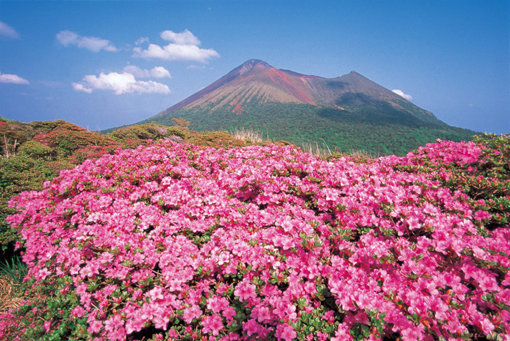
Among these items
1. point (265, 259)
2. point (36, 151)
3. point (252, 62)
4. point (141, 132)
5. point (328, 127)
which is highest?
point (252, 62)

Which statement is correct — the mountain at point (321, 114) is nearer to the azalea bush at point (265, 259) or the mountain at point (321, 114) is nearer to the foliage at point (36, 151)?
the azalea bush at point (265, 259)

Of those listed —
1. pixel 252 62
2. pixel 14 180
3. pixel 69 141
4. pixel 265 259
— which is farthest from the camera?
pixel 252 62

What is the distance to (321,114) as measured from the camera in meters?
28.8

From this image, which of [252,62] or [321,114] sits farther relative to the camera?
[252,62]

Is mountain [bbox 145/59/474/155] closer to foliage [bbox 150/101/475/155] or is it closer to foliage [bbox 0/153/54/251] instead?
foliage [bbox 150/101/475/155]

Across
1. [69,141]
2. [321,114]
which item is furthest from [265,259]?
[321,114]

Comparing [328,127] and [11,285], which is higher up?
[328,127]

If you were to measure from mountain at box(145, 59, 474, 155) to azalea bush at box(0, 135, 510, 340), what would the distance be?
7.59 metres

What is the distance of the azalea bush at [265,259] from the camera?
1.75 m

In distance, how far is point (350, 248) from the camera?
2.19 m

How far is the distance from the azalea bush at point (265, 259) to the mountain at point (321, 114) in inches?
299

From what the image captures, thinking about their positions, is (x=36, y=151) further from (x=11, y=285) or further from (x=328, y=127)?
(x=328, y=127)

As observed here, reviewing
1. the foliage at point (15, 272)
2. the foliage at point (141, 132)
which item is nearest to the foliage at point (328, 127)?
the foliage at point (141, 132)

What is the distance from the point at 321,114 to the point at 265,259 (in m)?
29.0
